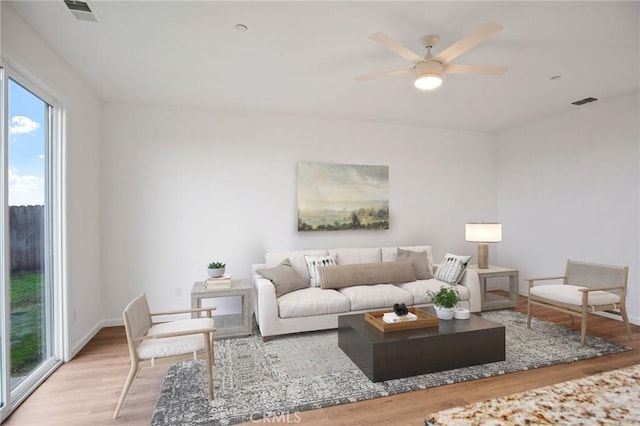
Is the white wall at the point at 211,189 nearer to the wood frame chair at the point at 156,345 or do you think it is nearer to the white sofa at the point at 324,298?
the white sofa at the point at 324,298

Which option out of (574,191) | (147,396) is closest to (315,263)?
(147,396)

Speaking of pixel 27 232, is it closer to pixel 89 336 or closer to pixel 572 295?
pixel 89 336

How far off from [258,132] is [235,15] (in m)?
2.17

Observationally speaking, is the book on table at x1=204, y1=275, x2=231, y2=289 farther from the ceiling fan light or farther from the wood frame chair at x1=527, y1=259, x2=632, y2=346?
the wood frame chair at x1=527, y1=259, x2=632, y2=346

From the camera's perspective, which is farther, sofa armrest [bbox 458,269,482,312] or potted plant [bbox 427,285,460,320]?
sofa armrest [bbox 458,269,482,312]

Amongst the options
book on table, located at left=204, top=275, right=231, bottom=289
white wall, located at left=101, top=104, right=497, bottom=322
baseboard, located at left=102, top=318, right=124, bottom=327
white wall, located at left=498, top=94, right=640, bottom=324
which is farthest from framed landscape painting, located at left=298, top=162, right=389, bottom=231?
baseboard, located at left=102, top=318, right=124, bottom=327

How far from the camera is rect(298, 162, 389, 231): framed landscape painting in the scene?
4.46m

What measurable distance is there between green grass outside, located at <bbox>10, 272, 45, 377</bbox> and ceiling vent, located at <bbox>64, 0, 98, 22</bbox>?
1886mm

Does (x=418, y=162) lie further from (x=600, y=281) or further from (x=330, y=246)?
(x=600, y=281)

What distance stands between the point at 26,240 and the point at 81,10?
1755 mm

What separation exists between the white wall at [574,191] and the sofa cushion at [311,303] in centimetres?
333

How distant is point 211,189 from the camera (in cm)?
419

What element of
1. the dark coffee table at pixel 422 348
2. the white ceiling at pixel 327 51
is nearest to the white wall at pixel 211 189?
the white ceiling at pixel 327 51

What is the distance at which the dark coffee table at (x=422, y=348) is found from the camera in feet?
8.16
